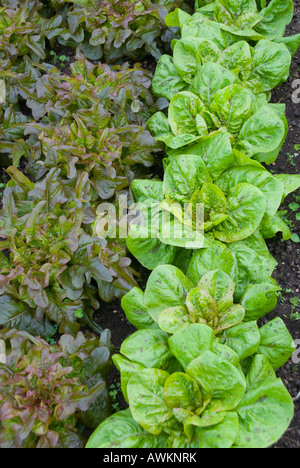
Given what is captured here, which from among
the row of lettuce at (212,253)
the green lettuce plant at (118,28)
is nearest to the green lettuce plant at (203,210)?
the row of lettuce at (212,253)

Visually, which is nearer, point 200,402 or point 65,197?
point 200,402

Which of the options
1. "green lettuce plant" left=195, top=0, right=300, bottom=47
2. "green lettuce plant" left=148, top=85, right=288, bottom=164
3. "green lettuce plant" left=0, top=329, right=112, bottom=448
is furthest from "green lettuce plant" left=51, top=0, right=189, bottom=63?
"green lettuce plant" left=0, top=329, right=112, bottom=448

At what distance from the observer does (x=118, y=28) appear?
352 centimetres

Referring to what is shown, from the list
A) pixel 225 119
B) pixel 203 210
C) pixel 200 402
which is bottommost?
pixel 200 402

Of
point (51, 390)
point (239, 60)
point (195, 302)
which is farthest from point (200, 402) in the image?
point (239, 60)

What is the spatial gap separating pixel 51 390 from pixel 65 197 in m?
1.15

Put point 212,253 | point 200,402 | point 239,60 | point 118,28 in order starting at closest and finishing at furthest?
point 200,402 → point 212,253 → point 239,60 → point 118,28

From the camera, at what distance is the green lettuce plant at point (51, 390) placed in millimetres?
1936

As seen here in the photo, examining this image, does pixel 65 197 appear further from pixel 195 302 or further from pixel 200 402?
pixel 200 402

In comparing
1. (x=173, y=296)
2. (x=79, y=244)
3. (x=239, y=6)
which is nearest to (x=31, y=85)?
(x=79, y=244)

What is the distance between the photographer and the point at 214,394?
2.00 meters

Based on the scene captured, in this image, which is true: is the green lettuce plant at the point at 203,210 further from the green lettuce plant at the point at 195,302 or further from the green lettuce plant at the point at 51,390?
the green lettuce plant at the point at 51,390

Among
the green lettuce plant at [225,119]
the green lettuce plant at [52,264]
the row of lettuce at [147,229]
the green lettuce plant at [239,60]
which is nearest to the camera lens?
the row of lettuce at [147,229]

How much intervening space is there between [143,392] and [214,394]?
1.08 ft
